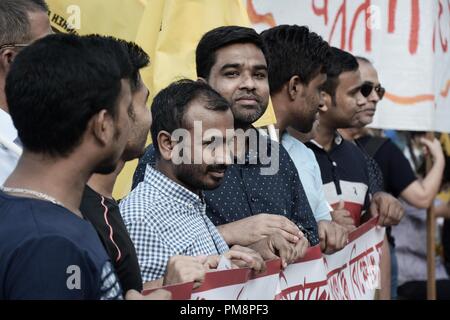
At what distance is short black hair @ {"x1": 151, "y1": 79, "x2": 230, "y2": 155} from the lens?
156 inches

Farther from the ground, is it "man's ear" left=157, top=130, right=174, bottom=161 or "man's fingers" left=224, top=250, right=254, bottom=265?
"man's ear" left=157, top=130, right=174, bottom=161

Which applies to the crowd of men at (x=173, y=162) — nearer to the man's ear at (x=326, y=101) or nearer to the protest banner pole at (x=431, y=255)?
the man's ear at (x=326, y=101)

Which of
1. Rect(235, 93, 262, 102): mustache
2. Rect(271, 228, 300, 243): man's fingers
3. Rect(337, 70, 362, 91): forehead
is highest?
Rect(337, 70, 362, 91): forehead

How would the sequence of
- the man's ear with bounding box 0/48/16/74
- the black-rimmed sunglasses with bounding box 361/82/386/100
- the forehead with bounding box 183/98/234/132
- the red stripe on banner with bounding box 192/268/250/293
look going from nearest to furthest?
the red stripe on banner with bounding box 192/268/250/293 < the forehead with bounding box 183/98/234/132 < the man's ear with bounding box 0/48/16/74 < the black-rimmed sunglasses with bounding box 361/82/386/100

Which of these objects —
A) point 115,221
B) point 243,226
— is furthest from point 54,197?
point 243,226

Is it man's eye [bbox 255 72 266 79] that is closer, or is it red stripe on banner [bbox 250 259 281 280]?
red stripe on banner [bbox 250 259 281 280]

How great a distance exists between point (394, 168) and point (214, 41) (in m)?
2.67

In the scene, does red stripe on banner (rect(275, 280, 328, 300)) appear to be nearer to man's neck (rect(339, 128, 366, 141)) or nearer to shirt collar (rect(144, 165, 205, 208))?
shirt collar (rect(144, 165, 205, 208))

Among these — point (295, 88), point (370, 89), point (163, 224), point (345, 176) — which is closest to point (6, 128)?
point (163, 224)

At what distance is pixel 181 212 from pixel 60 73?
4.33 ft

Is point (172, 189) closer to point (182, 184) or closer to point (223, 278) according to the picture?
point (182, 184)

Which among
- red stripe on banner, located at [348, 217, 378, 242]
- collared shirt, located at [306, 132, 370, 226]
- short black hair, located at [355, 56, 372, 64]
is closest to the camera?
red stripe on banner, located at [348, 217, 378, 242]

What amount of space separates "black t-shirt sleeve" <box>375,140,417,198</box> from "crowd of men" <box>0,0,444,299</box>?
0.8 inches

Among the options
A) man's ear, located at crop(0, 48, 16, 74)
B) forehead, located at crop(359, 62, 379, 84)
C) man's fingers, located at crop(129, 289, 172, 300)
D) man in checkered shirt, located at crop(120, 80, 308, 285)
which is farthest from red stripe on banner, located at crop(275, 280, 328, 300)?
forehead, located at crop(359, 62, 379, 84)
